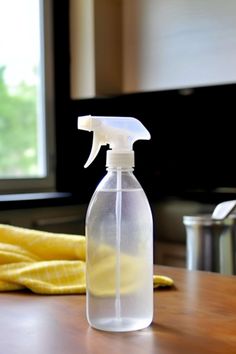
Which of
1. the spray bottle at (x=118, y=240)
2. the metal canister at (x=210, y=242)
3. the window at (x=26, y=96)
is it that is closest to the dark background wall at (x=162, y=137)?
the window at (x=26, y=96)

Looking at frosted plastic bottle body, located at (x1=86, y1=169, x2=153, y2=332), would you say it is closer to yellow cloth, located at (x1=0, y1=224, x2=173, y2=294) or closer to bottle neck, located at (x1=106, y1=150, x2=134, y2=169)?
bottle neck, located at (x1=106, y1=150, x2=134, y2=169)

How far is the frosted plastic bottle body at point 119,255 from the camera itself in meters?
0.70

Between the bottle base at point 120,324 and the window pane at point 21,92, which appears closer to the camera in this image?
the bottle base at point 120,324

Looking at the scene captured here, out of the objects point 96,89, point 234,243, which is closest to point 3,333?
point 234,243

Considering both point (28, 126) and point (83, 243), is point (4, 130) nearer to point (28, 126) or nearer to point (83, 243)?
point (28, 126)

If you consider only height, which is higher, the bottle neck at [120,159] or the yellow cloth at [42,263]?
the bottle neck at [120,159]

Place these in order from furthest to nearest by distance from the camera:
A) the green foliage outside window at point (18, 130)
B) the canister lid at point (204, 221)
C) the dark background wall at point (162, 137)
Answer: the green foliage outside window at point (18, 130) < the dark background wall at point (162, 137) < the canister lid at point (204, 221)

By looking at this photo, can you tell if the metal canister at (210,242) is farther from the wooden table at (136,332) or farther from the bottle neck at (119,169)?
the bottle neck at (119,169)

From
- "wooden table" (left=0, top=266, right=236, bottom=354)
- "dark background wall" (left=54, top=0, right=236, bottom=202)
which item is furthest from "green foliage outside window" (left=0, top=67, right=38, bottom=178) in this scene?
"wooden table" (left=0, top=266, right=236, bottom=354)

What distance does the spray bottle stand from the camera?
694mm

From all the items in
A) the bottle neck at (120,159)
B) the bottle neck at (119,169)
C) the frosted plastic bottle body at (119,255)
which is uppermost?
the bottle neck at (120,159)

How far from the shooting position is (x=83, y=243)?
104 cm

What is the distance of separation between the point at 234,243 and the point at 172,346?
0.74 m

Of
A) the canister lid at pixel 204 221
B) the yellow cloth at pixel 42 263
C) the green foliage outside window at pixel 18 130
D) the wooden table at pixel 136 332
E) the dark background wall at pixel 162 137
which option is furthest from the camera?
the green foliage outside window at pixel 18 130
